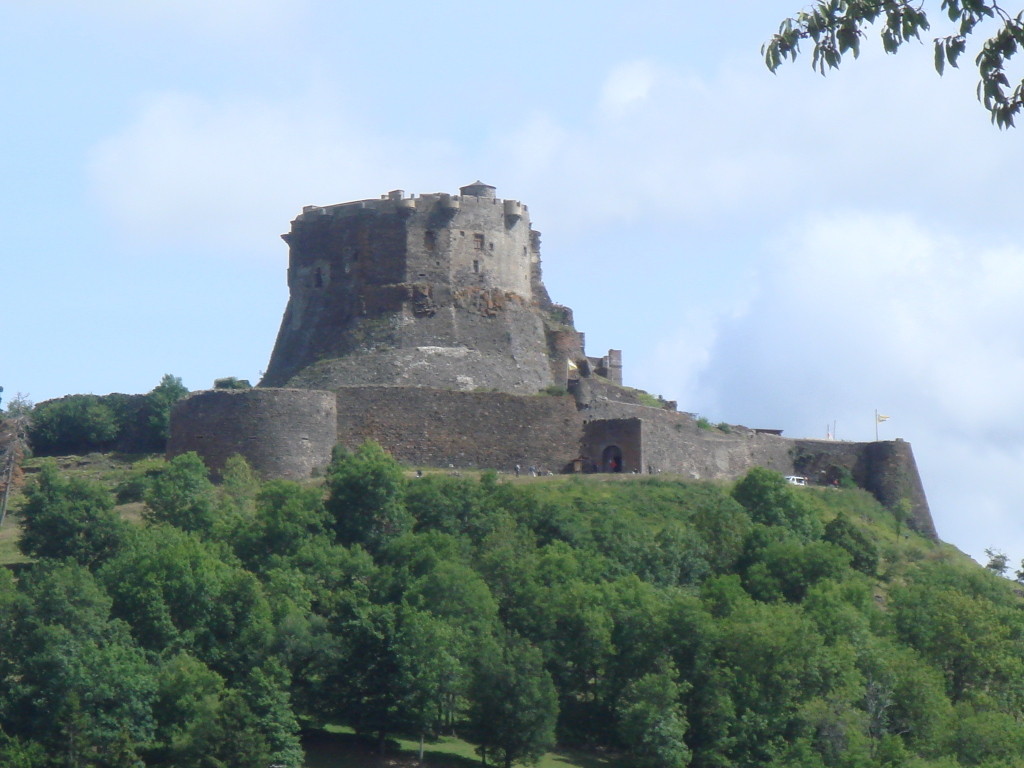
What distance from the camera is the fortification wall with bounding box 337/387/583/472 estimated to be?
201 ft

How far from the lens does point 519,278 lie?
68.4 meters

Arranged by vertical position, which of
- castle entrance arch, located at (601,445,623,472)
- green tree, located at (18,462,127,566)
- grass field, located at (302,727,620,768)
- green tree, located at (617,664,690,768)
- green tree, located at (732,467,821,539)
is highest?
castle entrance arch, located at (601,445,623,472)

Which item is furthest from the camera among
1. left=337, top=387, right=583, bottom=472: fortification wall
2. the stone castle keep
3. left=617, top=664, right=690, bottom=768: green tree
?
left=337, top=387, right=583, bottom=472: fortification wall

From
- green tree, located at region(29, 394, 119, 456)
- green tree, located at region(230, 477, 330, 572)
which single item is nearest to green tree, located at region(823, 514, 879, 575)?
green tree, located at region(230, 477, 330, 572)

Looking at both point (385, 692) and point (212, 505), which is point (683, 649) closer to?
point (385, 692)

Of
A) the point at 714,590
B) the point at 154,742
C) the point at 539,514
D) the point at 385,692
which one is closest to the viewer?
the point at 154,742

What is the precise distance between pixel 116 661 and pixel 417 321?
2675cm

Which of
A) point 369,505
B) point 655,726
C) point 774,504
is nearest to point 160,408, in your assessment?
point 369,505

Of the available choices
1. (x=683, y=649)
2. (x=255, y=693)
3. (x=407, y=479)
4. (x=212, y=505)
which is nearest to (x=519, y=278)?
(x=407, y=479)

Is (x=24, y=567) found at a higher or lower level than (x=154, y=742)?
higher

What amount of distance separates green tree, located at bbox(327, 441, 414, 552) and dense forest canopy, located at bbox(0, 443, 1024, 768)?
0.07 m

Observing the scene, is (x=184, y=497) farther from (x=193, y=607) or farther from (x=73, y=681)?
(x=73, y=681)

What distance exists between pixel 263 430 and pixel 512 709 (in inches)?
760

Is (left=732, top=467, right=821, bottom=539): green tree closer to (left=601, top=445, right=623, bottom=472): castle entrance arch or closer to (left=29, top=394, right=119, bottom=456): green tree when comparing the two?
(left=601, top=445, right=623, bottom=472): castle entrance arch
